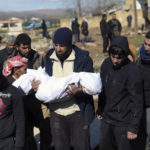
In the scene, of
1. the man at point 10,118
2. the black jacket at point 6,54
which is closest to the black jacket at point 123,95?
the man at point 10,118

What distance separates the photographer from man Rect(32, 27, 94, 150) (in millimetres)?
2600

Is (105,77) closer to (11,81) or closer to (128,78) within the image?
(128,78)

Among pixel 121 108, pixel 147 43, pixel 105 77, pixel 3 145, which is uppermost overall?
pixel 147 43

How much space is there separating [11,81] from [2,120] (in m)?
0.61

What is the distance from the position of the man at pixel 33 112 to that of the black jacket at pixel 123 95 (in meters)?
0.89

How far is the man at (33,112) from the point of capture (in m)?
3.07

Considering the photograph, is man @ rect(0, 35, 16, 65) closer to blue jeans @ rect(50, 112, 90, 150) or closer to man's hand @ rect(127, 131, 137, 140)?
blue jeans @ rect(50, 112, 90, 150)

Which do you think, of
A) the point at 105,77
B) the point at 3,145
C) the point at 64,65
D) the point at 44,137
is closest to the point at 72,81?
the point at 64,65

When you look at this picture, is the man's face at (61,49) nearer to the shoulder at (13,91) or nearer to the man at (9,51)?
the shoulder at (13,91)

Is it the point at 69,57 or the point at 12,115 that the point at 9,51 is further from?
the point at 12,115

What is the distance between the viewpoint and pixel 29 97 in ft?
9.88

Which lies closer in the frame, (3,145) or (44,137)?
(3,145)

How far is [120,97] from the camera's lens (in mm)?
2619

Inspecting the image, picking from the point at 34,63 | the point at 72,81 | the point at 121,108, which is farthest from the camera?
the point at 34,63
